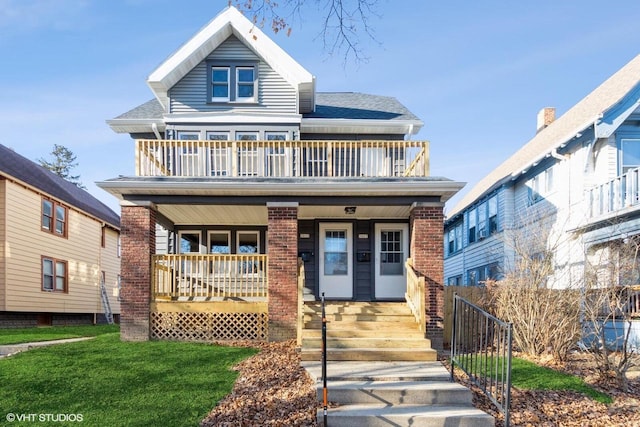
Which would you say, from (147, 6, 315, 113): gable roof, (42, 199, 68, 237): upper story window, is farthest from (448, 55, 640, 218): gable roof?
(42, 199, 68, 237): upper story window

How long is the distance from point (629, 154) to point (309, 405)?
40.7 ft

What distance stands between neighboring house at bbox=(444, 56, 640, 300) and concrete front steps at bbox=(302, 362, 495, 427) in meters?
4.23

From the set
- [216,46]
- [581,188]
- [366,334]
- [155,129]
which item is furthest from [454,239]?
[366,334]

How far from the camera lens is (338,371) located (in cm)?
869

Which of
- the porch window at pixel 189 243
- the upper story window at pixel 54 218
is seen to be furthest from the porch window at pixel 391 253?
the upper story window at pixel 54 218

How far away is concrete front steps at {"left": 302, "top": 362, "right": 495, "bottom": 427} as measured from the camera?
22.5 ft

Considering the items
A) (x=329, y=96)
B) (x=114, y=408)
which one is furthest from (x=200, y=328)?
(x=329, y=96)

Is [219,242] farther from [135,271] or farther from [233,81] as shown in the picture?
[233,81]

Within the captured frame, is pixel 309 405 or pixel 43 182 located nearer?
pixel 309 405

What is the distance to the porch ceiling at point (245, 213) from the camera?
14031 mm

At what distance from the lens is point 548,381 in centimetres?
880

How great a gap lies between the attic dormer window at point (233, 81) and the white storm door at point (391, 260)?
17.5 feet

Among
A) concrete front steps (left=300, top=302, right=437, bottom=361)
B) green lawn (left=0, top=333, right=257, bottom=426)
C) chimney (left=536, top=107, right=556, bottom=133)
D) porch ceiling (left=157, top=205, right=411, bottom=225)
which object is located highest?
chimney (left=536, top=107, right=556, bottom=133)

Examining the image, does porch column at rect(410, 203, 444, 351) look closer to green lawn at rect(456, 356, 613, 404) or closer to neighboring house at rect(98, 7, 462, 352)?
neighboring house at rect(98, 7, 462, 352)
